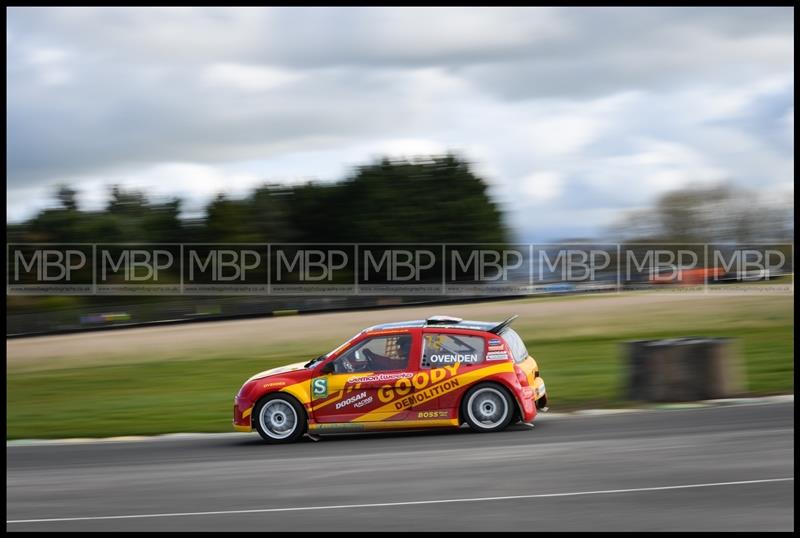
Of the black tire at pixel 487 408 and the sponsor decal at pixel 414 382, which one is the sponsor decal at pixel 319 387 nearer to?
the sponsor decal at pixel 414 382

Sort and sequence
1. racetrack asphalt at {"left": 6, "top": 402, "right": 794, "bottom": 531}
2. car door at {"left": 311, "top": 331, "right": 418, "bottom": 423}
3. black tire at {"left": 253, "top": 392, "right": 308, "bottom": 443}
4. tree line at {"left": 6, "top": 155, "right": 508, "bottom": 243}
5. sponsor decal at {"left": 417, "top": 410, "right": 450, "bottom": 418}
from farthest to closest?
tree line at {"left": 6, "top": 155, "right": 508, "bottom": 243} → black tire at {"left": 253, "top": 392, "right": 308, "bottom": 443} → car door at {"left": 311, "top": 331, "right": 418, "bottom": 423} → sponsor decal at {"left": 417, "top": 410, "right": 450, "bottom": 418} → racetrack asphalt at {"left": 6, "top": 402, "right": 794, "bottom": 531}

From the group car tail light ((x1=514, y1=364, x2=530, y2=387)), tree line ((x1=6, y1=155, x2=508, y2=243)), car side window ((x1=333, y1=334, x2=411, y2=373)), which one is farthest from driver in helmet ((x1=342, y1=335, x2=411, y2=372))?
tree line ((x1=6, y1=155, x2=508, y2=243))

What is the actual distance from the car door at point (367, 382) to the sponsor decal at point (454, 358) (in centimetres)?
31

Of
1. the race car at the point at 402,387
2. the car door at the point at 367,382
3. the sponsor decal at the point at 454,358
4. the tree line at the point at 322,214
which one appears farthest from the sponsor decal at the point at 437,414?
the tree line at the point at 322,214

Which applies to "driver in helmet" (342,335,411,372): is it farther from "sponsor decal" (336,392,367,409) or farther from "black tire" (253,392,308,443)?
"black tire" (253,392,308,443)

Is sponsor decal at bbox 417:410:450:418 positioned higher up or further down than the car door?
further down

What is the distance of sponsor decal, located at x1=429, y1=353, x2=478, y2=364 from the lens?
40.9 feet

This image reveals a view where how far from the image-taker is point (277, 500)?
8.90 meters

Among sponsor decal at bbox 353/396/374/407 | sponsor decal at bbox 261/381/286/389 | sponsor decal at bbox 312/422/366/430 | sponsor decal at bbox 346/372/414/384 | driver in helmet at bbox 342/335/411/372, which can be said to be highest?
driver in helmet at bbox 342/335/411/372

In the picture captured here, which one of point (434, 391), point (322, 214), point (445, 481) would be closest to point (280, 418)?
point (434, 391)

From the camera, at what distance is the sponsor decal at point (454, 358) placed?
12.5 meters

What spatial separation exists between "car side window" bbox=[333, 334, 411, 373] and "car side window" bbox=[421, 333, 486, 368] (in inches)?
9.7

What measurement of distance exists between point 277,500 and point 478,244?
6318cm

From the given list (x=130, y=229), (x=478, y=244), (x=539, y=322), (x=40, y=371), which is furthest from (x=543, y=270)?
(x=130, y=229)
